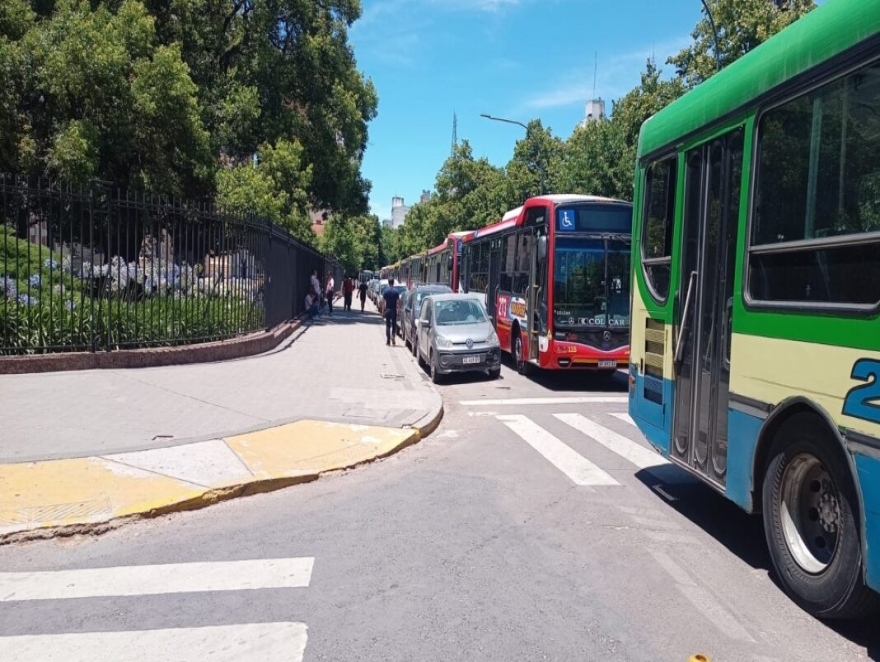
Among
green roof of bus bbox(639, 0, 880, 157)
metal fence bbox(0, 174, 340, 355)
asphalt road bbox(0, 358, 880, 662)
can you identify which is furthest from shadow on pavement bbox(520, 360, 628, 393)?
green roof of bus bbox(639, 0, 880, 157)

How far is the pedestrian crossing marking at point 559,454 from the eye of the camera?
7.30 metres

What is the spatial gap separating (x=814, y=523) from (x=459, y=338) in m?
10.4

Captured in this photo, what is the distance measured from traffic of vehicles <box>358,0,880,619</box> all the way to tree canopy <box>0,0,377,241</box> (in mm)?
11995

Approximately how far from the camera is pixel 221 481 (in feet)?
21.7

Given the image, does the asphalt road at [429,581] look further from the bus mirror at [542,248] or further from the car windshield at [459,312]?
the car windshield at [459,312]

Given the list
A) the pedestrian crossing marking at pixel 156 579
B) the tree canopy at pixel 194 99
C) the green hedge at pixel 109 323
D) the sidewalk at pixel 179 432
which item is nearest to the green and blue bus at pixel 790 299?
the pedestrian crossing marking at pixel 156 579

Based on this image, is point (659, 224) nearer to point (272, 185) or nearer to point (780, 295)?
point (780, 295)

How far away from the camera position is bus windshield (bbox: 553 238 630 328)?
42.7ft

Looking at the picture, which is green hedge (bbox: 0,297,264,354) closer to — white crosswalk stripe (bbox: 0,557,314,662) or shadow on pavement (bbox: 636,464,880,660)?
white crosswalk stripe (bbox: 0,557,314,662)

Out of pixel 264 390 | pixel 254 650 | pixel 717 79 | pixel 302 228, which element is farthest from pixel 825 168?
pixel 302 228

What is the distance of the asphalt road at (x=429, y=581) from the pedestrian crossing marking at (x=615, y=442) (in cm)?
74

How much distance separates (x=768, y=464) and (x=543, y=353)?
28.5ft

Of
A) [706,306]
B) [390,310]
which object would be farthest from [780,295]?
[390,310]

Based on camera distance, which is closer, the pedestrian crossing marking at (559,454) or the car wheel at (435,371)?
the pedestrian crossing marking at (559,454)
